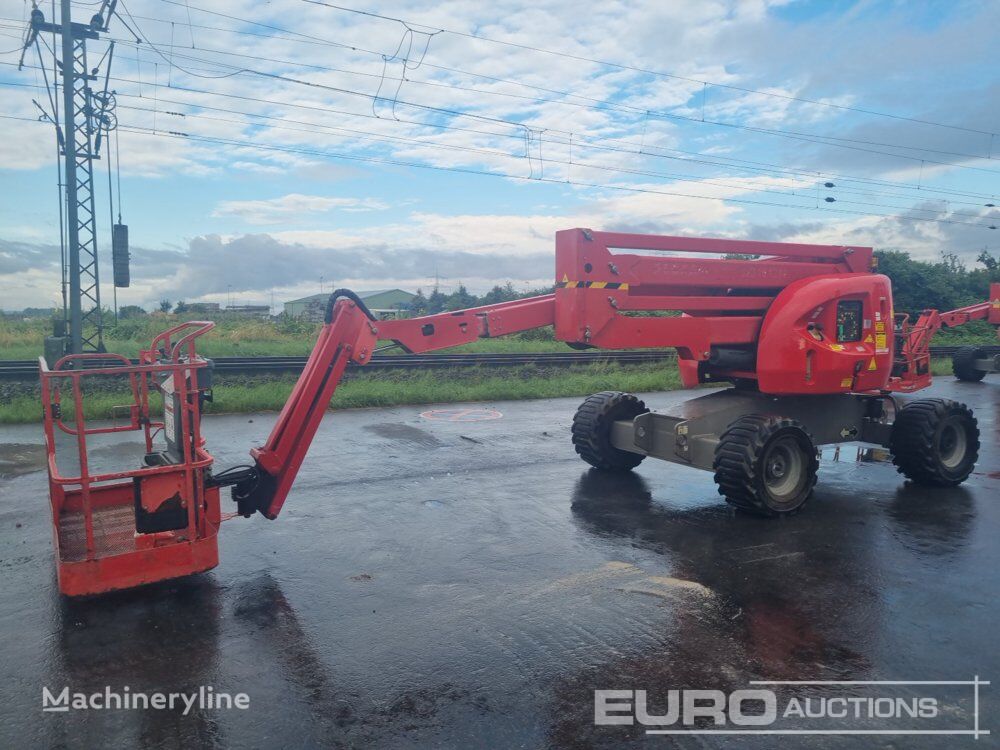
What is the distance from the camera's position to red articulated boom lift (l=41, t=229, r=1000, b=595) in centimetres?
548

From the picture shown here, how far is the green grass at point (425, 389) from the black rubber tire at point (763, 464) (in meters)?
9.16

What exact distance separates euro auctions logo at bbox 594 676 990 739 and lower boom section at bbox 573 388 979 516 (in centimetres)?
298

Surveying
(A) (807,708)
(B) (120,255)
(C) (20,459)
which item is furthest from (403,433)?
(B) (120,255)

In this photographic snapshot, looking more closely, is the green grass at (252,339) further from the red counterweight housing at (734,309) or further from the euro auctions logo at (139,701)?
the euro auctions logo at (139,701)

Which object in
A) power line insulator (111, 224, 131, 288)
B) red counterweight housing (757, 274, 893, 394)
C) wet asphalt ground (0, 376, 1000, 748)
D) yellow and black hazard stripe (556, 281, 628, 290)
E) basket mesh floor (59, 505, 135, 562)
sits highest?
power line insulator (111, 224, 131, 288)

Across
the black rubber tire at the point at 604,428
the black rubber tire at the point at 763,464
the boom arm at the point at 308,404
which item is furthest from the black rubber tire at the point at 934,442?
the boom arm at the point at 308,404

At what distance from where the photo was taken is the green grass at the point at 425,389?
14.0 meters

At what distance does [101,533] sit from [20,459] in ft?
16.4

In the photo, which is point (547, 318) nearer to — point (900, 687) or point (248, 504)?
point (248, 504)

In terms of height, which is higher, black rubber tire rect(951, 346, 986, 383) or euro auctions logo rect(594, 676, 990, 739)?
black rubber tire rect(951, 346, 986, 383)

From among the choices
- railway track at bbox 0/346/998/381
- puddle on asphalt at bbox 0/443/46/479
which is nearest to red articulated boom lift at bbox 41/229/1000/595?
puddle on asphalt at bbox 0/443/46/479

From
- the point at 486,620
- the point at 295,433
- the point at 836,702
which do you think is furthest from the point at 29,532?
the point at 836,702

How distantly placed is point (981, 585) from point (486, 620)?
3969mm

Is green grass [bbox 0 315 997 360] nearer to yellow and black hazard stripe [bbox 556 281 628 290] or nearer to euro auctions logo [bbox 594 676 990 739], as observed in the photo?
yellow and black hazard stripe [bbox 556 281 628 290]
